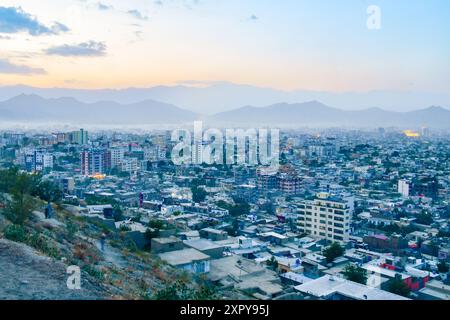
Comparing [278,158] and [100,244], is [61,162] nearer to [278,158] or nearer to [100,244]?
[278,158]

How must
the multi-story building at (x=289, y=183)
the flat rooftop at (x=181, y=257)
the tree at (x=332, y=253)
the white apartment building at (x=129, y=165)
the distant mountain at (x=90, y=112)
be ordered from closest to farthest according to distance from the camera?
the flat rooftop at (x=181, y=257), the tree at (x=332, y=253), the distant mountain at (x=90, y=112), the multi-story building at (x=289, y=183), the white apartment building at (x=129, y=165)

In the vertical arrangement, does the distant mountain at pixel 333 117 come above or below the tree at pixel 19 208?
above

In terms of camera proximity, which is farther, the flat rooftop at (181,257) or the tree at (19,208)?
the flat rooftop at (181,257)

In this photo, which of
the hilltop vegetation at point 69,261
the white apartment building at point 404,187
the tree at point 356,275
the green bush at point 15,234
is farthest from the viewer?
the white apartment building at point 404,187

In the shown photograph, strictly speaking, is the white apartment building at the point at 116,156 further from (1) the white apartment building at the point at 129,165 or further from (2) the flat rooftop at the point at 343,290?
(2) the flat rooftop at the point at 343,290

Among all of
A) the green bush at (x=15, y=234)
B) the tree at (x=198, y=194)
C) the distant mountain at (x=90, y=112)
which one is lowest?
the tree at (x=198, y=194)

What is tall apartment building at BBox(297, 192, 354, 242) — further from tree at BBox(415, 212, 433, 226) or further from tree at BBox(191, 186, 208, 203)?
tree at BBox(191, 186, 208, 203)

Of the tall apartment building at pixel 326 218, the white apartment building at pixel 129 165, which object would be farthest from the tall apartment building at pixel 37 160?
the tall apartment building at pixel 326 218
